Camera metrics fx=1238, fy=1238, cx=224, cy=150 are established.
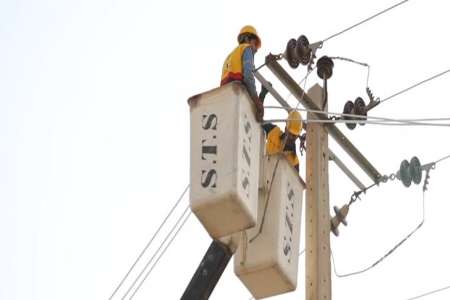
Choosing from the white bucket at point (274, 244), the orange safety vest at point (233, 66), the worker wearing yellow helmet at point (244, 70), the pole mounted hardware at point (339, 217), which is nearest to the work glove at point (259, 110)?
the worker wearing yellow helmet at point (244, 70)

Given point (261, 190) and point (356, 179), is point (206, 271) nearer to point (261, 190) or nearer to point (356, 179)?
point (261, 190)

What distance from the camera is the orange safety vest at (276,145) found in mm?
8648

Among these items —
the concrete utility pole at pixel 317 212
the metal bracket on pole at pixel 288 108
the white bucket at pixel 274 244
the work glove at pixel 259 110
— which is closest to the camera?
the concrete utility pole at pixel 317 212

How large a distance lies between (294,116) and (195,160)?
1183mm

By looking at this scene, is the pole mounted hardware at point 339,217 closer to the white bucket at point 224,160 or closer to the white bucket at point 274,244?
the white bucket at point 274,244

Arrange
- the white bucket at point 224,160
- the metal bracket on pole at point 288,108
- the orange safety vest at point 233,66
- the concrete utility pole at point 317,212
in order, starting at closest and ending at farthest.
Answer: the white bucket at point 224,160
the concrete utility pole at point 317,212
the orange safety vest at point 233,66
the metal bracket on pole at point 288,108

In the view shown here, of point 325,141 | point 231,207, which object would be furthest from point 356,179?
point 231,207

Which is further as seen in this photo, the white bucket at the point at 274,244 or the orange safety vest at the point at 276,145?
the orange safety vest at the point at 276,145

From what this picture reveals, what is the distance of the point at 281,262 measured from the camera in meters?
8.13

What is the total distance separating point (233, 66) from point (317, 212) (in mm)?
1141

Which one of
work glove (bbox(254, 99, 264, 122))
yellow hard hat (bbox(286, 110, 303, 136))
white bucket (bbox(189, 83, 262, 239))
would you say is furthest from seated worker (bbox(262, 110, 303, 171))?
white bucket (bbox(189, 83, 262, 239))

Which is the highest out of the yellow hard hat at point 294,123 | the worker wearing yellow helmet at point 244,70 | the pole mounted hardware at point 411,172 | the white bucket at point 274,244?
the worker wearing yellow helmet at point 244,70

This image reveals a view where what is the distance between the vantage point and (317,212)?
8.18 meters

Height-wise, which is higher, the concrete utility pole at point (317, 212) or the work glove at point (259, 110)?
the work glove at point (259, 110)
